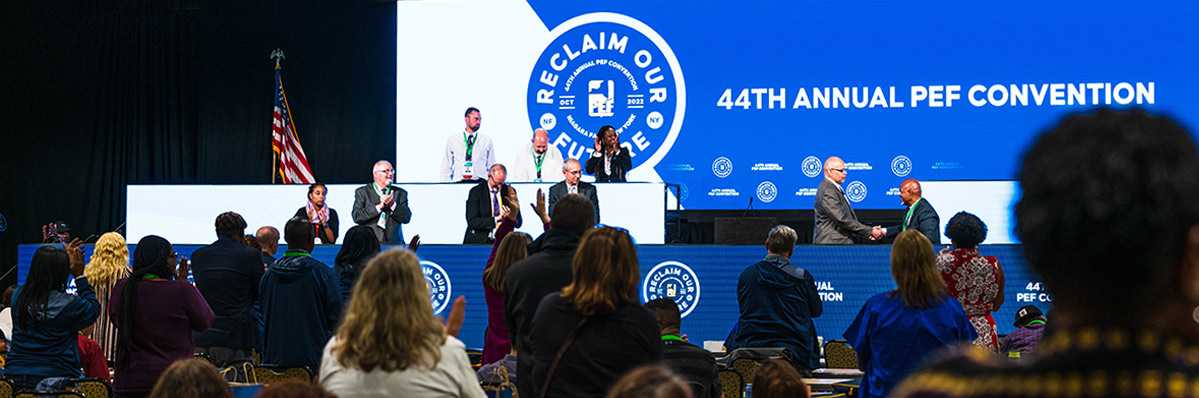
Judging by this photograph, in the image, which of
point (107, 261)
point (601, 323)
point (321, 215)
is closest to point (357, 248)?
point (107, 261)

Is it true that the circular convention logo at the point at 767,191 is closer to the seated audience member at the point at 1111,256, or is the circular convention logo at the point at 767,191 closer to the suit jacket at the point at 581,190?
the suit jacket at the point at 581,190

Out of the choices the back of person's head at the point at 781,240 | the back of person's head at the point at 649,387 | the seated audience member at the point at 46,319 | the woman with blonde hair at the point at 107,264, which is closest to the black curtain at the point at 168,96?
the woman with blonde hair at the point at 107,264

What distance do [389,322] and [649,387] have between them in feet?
4.16

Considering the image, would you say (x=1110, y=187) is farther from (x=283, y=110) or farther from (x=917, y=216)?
(x=283, y=110)

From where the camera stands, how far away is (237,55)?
1438 cm

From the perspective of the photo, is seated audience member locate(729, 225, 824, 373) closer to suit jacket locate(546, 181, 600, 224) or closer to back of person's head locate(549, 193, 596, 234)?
back of person's head locate(549, 193, 596, 234)

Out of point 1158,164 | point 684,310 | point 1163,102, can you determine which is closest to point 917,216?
point 684,310

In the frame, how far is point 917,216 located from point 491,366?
223 inches

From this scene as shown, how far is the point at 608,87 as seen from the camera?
12844 mm

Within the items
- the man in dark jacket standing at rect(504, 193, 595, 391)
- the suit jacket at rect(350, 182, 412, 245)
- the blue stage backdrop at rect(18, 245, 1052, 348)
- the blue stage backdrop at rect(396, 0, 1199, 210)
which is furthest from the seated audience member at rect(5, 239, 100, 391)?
the blue stage backdrop at rect(396, 0, 1199, 210)

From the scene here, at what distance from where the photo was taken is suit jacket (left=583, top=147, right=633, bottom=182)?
10.6 metres

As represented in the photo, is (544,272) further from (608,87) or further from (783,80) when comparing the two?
(608,87)

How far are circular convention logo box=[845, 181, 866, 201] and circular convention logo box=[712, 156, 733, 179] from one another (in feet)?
4.09

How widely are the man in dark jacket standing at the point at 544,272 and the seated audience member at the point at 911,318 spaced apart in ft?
3.75
